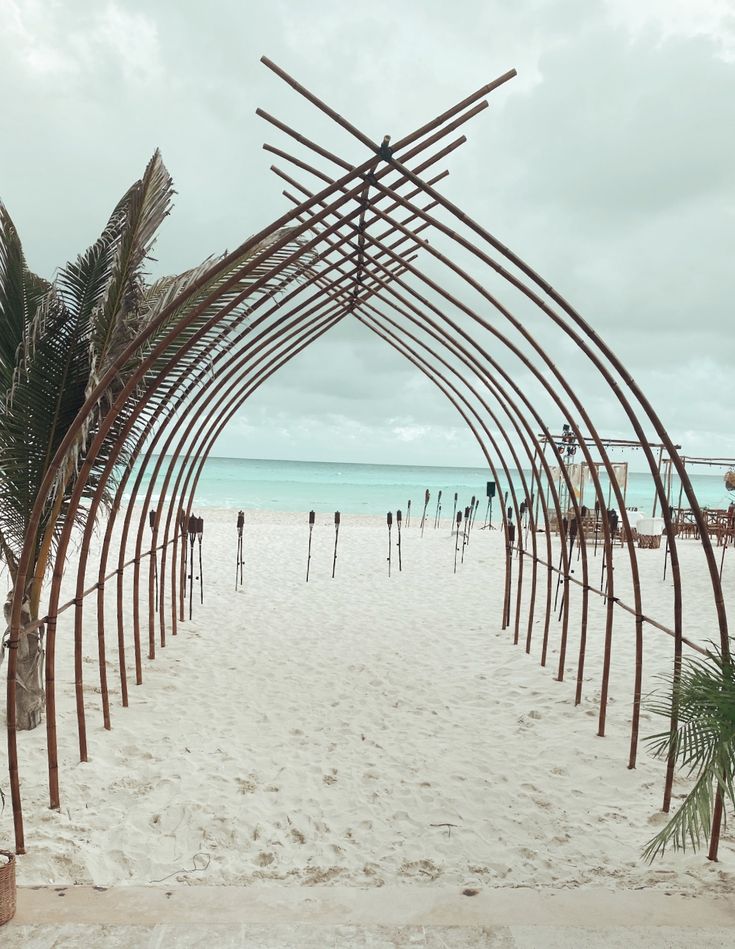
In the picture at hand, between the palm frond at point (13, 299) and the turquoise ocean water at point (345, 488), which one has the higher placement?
the palm frond at point (13, 299)

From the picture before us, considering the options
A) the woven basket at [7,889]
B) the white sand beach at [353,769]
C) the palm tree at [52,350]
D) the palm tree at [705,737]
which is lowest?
the white sand beach at [353,769]

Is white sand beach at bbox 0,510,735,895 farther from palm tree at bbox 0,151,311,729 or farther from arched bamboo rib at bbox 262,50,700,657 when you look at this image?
arched bamboo rib at bbox 262,50,700,657

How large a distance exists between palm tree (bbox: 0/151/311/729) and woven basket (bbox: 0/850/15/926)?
2009 mm

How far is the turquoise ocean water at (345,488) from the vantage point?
1585 inches

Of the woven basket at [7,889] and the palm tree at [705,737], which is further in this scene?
the woven basket at [7,889]

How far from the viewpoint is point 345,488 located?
2105 inches

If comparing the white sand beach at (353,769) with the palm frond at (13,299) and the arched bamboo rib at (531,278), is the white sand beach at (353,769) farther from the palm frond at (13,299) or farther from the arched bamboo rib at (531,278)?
the palm frond at (13,299)

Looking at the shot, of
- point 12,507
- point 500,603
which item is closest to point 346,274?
point 12,507

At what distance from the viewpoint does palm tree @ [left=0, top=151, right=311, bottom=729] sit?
4.31m

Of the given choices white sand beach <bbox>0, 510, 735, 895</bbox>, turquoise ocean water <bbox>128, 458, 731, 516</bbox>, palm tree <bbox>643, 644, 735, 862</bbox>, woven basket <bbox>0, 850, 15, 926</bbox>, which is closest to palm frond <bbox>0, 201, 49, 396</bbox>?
white sand beach <bbox>0, 510, 735, 895</bbox>

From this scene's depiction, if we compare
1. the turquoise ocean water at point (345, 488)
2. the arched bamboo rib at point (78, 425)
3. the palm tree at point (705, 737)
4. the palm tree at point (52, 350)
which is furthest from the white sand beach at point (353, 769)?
the turquoise ocean water at point (345, 488)

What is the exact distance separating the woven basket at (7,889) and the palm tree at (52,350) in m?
2.01

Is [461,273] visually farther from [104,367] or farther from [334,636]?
[334,636]

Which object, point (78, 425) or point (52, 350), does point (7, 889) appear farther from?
point (52, 350)
